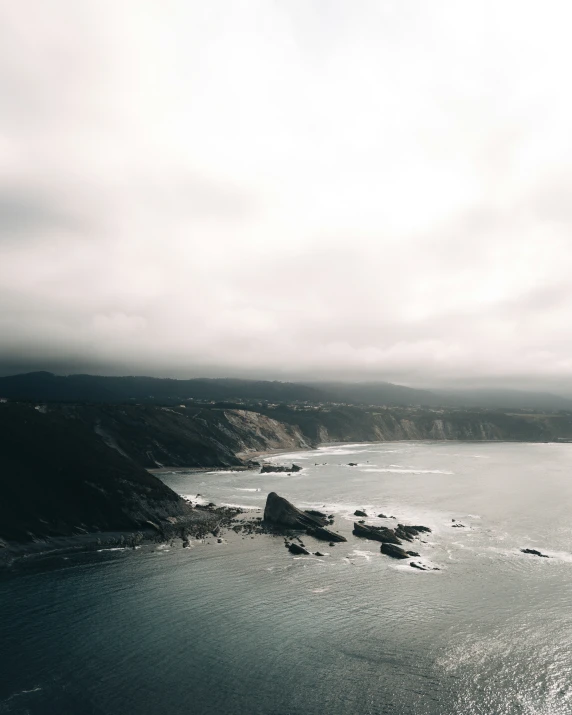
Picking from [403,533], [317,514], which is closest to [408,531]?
[403,533]

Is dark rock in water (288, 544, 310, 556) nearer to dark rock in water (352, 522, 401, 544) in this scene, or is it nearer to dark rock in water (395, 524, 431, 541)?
dark rock in water (352, 522, 401, 544)

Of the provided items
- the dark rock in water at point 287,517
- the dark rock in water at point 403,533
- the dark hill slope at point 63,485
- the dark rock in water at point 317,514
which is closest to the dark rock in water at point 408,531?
the dark rock in water at point 403,533

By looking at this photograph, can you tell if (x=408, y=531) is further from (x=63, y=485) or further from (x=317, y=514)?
(x=63, y=485)

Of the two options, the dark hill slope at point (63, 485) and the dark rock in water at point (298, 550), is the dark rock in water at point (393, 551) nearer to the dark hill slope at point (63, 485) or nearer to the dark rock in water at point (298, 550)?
the dark rock in water at point (298, 550)

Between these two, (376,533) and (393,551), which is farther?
(376,533)

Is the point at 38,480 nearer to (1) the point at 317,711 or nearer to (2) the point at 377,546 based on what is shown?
(2) the point at 377,546

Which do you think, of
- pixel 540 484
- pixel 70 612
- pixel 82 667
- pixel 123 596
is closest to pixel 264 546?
pixel 123 596
